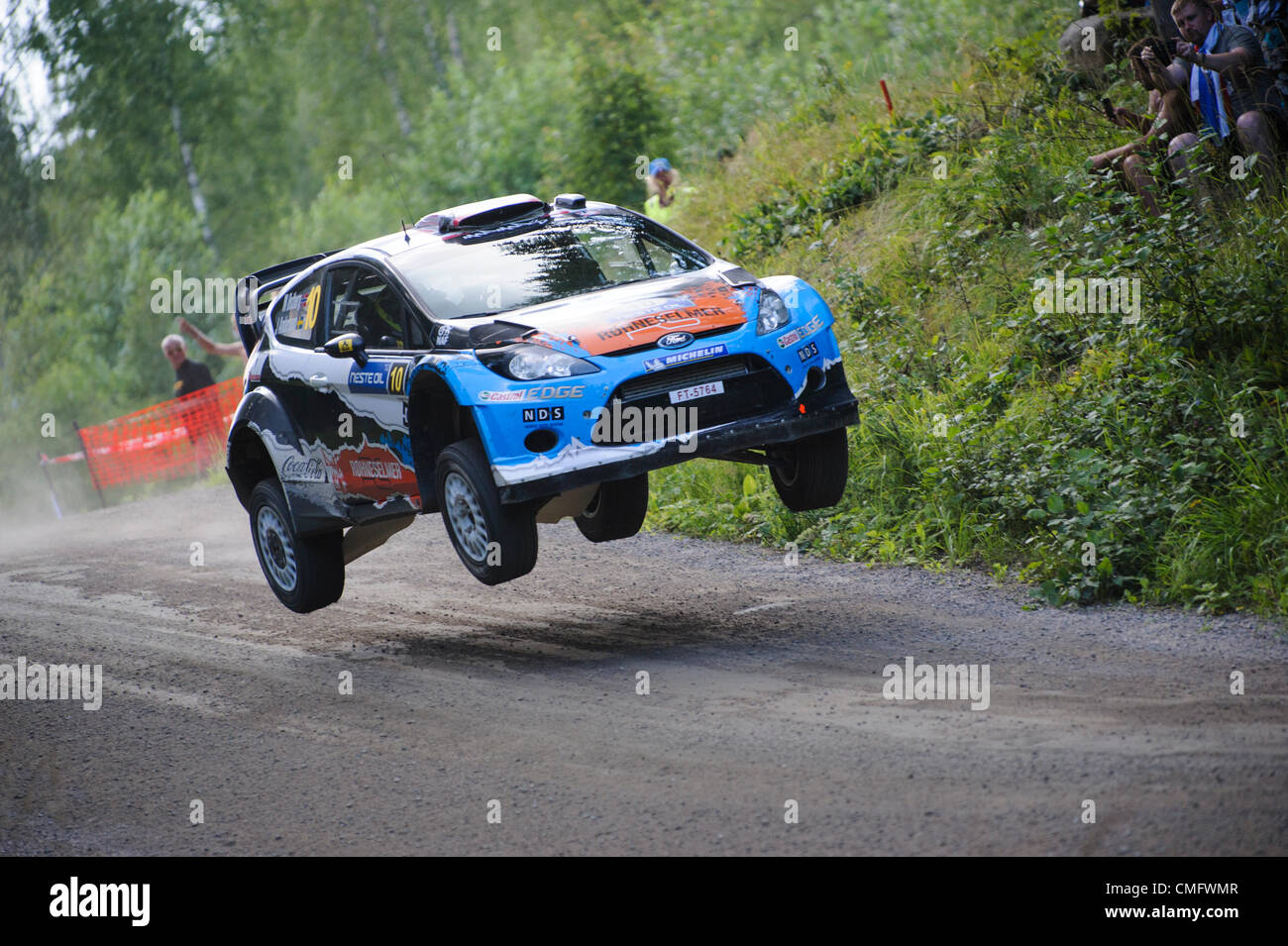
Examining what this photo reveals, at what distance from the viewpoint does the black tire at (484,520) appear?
6863 millimetres

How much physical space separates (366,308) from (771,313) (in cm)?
248

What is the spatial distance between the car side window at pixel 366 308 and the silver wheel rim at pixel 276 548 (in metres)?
1.43

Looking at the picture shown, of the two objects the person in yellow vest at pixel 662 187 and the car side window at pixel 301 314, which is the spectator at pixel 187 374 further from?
the car side window at pixel 301 314

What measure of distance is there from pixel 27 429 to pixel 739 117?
80.2 feet

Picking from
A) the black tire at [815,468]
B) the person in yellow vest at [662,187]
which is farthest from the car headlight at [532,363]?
the person in yellow vest at [662,187]

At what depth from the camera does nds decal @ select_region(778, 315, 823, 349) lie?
7109 mm

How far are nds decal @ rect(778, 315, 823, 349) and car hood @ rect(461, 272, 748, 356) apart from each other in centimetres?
23

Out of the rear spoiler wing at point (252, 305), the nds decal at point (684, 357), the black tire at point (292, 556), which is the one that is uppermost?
the rear spoiler wing at point (252, 305)

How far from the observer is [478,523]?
23.0 ft

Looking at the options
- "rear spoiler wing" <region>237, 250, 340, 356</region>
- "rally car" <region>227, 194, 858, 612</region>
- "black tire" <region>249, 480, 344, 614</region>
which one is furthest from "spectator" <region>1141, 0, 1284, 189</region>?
"black tire" <region>249, 480, 344, 614</region>

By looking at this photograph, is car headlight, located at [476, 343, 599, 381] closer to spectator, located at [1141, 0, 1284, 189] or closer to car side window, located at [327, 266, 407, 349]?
car side window, located at [327, 266, 407, 349]

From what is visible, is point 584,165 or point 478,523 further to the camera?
point 584,165
